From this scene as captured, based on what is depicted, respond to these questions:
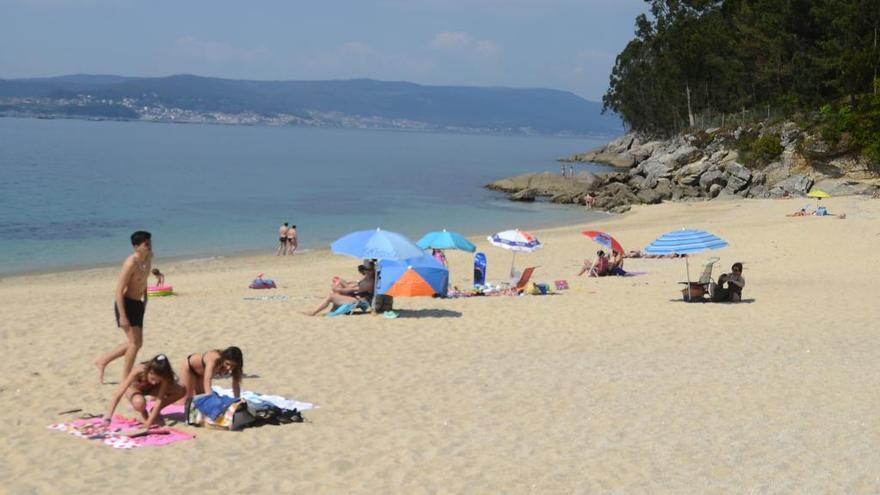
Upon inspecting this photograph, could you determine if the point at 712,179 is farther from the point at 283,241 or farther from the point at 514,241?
the point at 514,241

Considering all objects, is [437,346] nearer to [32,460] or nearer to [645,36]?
[32,460]

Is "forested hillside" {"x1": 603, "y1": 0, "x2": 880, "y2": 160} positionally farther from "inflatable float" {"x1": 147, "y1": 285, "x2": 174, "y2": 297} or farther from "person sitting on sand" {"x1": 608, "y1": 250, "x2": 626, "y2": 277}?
"inflatable float" {"x1": 147, "y1": 285, "x2": 174, "y2": 297}

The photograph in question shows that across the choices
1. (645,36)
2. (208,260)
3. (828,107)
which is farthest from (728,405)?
(645,36)

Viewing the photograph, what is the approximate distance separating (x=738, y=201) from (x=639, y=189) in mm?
9076

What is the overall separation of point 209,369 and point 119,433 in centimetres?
110

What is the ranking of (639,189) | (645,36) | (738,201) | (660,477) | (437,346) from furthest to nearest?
(645,36), (639,189), (738,201), (437,346), (660,477)

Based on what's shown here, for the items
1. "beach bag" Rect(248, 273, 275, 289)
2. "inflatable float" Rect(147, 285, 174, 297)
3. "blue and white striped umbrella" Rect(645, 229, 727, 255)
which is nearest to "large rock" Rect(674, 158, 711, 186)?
"beach bag" Rect(248, 273, 275, 289)

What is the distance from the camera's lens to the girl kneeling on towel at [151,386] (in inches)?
328

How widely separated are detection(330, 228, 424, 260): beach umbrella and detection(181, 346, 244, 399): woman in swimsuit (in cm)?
488

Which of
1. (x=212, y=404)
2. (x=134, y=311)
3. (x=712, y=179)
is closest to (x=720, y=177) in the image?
(x=712, y=179)

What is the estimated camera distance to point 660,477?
23.6ft

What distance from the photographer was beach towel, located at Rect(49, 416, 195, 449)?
7.77m

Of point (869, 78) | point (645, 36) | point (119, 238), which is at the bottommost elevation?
point (119, 238)

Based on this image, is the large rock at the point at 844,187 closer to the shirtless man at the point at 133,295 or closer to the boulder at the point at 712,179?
the boulder at the point at 712,179
